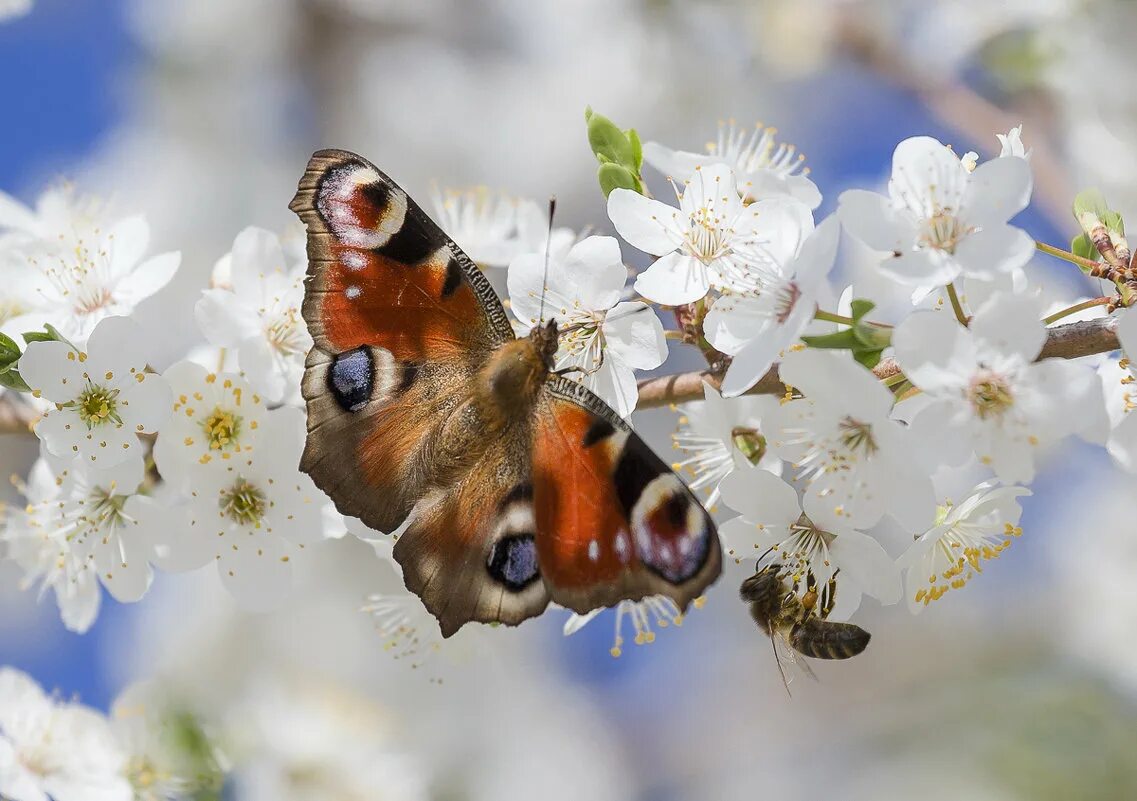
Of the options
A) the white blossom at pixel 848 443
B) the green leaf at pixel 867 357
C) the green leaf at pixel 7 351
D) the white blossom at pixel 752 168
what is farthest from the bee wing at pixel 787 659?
the green leaf at pixel 7 351

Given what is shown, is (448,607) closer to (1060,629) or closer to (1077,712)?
(1077,712)

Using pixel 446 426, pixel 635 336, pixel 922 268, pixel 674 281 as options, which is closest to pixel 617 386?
pixel 635 336

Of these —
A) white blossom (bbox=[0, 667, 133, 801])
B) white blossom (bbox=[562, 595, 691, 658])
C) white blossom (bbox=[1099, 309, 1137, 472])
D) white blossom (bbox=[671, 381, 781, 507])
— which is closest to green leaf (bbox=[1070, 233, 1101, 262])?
white blossom (bbox=[1099, 309, 1137, 472])

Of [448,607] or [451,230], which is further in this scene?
[451,230]

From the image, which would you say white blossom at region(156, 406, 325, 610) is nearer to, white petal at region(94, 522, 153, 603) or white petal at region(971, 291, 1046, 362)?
white petal at region(94, 522, 153, 603)

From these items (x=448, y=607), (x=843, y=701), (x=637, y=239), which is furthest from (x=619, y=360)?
(x=843, y=701)

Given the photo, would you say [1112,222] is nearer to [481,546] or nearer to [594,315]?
[594,315]
